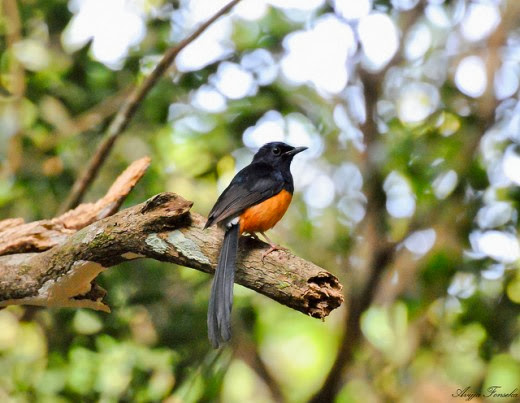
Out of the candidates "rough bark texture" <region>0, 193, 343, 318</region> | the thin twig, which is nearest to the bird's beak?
the thin twig

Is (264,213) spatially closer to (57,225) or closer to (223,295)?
(223,295)

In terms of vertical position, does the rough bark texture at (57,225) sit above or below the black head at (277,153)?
below

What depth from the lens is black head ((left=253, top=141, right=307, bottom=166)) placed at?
494 centimetres

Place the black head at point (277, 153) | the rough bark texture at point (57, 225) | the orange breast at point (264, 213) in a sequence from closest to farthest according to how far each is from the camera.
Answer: the rough bark texture at point (57, 225) < the orange breast at point (264, 213) < the black head at point (277, 153)

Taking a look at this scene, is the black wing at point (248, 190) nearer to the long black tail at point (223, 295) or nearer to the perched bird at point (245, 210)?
the perched bird at point (245, 210)

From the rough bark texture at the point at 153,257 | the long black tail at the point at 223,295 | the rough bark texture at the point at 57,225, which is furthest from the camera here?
the rough bark texture at the point at 57,225

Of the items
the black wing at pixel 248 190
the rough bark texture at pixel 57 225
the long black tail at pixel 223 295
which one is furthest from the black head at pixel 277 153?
the long black tail at pixel 223 295

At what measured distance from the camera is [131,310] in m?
5.44

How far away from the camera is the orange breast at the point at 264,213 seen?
13.6ft

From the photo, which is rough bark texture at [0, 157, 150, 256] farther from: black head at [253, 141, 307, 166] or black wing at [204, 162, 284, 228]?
black head at [253, 141, 307, 166]

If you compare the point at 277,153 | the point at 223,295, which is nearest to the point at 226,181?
the point at 277,153

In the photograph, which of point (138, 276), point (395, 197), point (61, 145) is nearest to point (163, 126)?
point (61, 145)

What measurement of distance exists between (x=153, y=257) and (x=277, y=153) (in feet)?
6.32

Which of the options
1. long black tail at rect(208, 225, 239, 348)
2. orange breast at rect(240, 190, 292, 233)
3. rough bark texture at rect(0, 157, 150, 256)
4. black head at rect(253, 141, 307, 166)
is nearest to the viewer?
long black tail at rect(208, 225, 239, 348)
